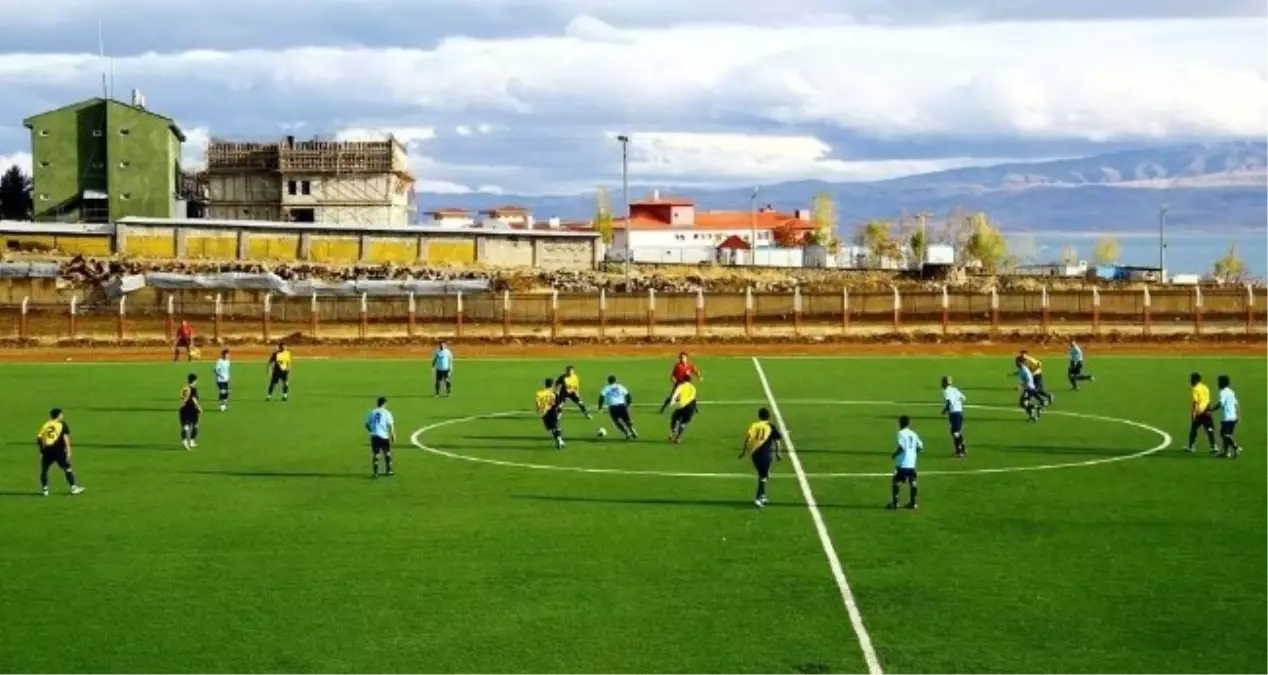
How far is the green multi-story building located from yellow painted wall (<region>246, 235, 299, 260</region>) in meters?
14.5

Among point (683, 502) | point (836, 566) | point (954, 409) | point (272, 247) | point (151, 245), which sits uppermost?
point (151, 245)

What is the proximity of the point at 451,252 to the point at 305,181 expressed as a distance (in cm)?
1976

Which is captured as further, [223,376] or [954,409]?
[223,376]

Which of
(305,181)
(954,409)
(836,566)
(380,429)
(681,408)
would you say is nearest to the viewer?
(836,566)

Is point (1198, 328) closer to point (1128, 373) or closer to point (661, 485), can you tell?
point (1128, 373)

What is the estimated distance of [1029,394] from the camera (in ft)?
142

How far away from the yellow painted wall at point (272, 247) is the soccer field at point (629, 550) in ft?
209

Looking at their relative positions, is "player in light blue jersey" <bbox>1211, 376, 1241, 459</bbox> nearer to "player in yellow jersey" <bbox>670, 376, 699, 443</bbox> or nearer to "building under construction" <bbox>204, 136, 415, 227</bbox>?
"player in yellow jersey" <bbox>670, 376, 699, 443</bbox>

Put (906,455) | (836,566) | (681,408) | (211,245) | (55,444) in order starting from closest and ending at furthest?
(836,566), (906,455), (55,444), (681,408), (211,245)

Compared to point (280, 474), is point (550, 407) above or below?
above

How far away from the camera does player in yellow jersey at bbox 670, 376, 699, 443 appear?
38281 millimetres

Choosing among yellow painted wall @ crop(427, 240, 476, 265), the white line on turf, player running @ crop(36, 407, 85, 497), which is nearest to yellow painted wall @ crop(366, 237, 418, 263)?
yellow painted wall @ crop(427, 240, 476, 265)

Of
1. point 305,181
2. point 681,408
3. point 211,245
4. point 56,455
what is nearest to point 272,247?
point 211,245

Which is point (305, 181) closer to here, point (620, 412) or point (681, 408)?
point (620, 412)
